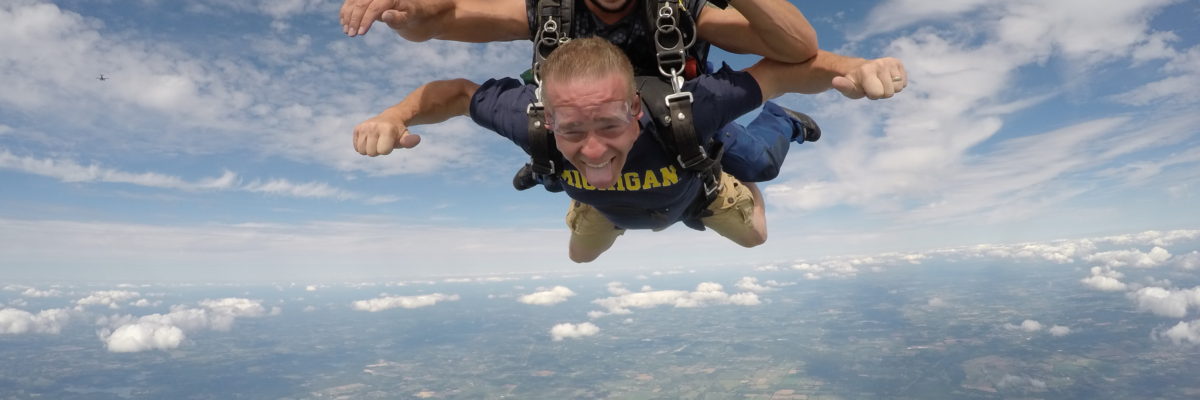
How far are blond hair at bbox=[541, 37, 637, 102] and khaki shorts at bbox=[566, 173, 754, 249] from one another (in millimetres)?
2369

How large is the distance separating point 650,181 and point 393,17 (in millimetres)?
1850

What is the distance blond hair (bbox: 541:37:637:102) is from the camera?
8.94 feet

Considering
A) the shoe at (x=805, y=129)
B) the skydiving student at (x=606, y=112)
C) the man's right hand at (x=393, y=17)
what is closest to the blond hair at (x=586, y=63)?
the skydiving student at (x=606, y=112)

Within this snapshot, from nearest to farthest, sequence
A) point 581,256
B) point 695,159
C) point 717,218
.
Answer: point 695,159, point 717,218, point 581,256

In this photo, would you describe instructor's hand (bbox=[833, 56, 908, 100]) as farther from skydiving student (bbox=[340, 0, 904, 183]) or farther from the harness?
the harness

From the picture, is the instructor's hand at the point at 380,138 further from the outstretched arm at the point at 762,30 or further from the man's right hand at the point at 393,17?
the outstretched arm at the point at 762,30

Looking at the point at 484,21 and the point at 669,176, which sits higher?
the point at 484,21

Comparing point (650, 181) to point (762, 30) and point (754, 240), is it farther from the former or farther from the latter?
point (754, 240)

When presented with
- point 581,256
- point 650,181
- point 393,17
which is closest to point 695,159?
point 650,181

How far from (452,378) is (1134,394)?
184 metres

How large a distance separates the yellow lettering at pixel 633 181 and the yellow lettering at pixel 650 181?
0.11ft

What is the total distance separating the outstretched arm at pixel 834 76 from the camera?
251 cm

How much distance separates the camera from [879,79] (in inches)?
99.5

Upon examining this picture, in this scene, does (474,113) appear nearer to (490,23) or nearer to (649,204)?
(490,23)
